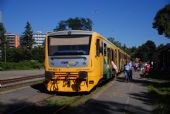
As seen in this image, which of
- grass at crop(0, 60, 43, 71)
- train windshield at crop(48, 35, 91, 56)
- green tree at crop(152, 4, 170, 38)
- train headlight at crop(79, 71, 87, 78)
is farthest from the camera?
grass at crop(0, 60, 43, 71)

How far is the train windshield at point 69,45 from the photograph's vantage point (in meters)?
18.8

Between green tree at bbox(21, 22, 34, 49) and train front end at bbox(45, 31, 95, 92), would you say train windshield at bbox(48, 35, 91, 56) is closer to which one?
train front end at bbox(45, 31, 95, 92)

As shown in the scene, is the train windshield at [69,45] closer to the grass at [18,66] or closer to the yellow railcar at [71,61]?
the yellow railcar at [71,61]

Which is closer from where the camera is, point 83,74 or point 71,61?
point 83,74

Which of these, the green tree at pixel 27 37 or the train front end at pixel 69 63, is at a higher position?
the green tree at pixel 27 37

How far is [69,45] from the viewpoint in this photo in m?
19.0

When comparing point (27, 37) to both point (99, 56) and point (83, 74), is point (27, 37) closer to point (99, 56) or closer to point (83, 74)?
point (99, 56)

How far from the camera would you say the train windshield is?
18.8m

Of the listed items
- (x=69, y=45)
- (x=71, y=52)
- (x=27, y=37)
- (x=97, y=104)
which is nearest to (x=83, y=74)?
(x=71, y=52)

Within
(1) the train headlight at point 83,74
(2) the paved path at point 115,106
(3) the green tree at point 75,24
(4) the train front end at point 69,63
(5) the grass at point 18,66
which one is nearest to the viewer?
(2) the paved path at point 115,106

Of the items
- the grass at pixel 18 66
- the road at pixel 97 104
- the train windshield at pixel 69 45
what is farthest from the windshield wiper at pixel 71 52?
the grass at pixel 18 66

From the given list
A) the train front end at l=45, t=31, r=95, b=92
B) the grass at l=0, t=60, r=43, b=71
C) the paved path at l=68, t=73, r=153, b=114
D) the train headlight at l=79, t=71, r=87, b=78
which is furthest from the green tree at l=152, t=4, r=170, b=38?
the grass at l=0, t=60, r=43, b=71

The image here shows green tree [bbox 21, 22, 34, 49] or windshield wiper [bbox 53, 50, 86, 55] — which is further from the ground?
green tree [bbox 21, 22, 34, 49]

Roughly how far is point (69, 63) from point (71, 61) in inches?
5.4
